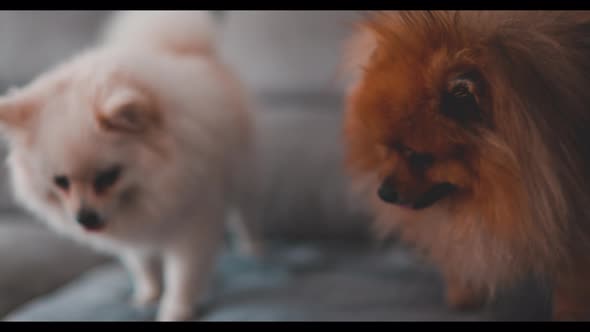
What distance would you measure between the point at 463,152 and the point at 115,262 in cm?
113

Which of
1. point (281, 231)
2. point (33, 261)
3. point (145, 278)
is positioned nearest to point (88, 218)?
point (145, 278)

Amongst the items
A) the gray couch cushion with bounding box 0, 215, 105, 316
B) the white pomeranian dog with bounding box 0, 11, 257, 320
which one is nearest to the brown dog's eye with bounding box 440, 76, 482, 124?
the white pomeranian dog with bounding box 0, 11, 257, 320

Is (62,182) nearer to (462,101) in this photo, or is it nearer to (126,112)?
(126,112)

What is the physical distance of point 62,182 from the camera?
1.04 meters

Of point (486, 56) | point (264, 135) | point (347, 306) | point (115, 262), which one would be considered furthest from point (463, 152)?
point (115, 262)

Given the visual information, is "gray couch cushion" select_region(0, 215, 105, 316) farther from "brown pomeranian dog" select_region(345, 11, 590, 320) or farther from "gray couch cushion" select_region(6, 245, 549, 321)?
"brown pomeranian dog" select_region(345, 11, 590, 320)

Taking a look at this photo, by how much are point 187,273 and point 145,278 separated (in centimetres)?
21

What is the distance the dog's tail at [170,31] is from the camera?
1.30 m

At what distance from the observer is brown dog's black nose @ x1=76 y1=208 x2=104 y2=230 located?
1.02 meters

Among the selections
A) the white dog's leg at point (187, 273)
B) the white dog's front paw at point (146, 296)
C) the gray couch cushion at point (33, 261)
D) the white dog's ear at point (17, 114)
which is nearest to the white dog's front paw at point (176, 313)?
the white dog's leg at point (187, 273)

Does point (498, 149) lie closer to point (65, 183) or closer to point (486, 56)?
point (486, 56)

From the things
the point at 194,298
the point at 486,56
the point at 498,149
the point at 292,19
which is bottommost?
the point at 194,298

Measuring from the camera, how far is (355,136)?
3.38 ft

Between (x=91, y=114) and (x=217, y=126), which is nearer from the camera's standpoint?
(x=91, y=114)
